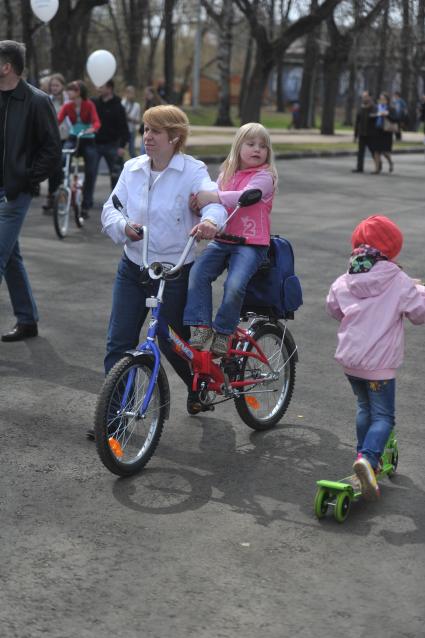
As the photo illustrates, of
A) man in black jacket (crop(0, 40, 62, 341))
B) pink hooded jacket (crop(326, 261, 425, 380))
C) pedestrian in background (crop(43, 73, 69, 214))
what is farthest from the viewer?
pedestrian in background (crop(43, 73, 69, 214))

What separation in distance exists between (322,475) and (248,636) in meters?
1.77

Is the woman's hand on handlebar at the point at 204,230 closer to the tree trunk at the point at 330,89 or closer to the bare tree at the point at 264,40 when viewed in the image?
the bare tree at the point at 264,40

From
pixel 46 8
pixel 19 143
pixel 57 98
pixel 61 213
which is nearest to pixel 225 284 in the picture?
pixel 19 143

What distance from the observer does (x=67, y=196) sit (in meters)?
13.2

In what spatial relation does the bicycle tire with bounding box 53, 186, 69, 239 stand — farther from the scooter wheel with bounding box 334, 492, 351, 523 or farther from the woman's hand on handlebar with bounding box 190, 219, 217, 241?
the scooter wheel with bounding box 334, 492, 351, 523

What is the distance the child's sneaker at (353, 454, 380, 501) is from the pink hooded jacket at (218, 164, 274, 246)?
1.38 meters

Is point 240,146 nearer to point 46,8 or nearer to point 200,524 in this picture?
point 200,524

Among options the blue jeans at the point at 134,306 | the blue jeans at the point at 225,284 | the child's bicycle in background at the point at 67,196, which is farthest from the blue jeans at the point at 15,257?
the child's bicycle in background at the point at 67,196

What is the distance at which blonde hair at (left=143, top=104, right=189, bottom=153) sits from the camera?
17.4ft

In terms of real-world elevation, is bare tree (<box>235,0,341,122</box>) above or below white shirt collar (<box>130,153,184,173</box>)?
above

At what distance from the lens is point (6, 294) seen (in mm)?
9688

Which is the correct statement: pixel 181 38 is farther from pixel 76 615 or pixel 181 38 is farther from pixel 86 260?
pixel 76 615

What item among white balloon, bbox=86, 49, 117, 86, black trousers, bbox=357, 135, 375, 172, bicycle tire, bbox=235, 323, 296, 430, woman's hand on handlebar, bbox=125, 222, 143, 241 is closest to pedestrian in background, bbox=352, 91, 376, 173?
black trousers, bbox=357, 135, 375, 172

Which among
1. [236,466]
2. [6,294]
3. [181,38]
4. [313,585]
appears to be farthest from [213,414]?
[181,38]
